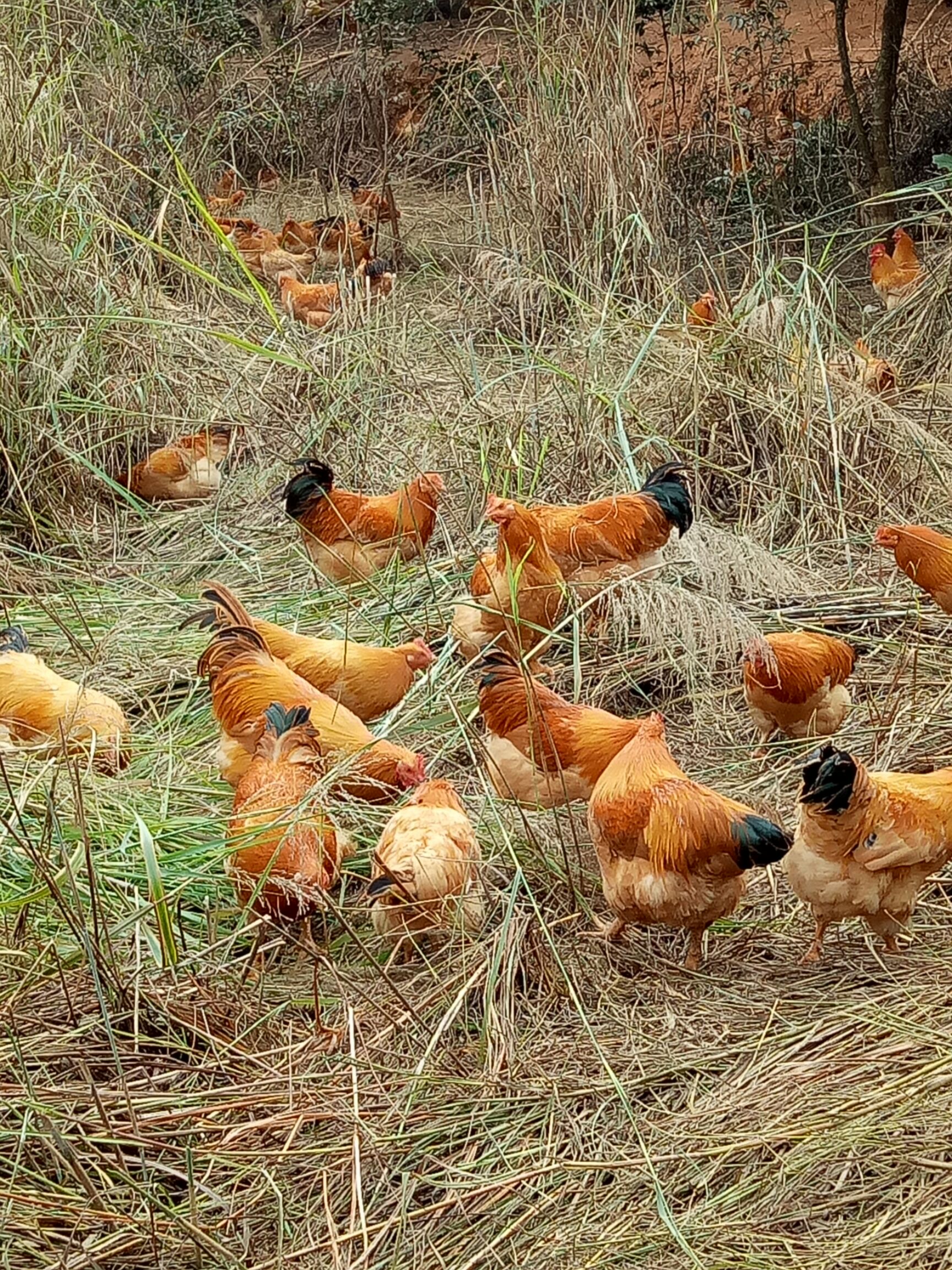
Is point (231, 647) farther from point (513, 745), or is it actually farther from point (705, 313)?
point (705, 313)

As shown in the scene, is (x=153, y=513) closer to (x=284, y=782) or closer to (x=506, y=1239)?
(x=284, y=782)

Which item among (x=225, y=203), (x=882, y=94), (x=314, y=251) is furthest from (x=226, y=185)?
(x=882, y=94)

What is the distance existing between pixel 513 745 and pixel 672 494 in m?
1.42

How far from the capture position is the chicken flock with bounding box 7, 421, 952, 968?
3385mm

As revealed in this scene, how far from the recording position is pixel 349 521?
553 cm

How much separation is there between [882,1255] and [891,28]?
7.07m

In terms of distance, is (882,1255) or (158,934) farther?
(158,934)

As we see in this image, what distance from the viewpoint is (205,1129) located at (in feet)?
9.52

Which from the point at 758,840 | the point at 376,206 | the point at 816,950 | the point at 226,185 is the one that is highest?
the point at 226,185

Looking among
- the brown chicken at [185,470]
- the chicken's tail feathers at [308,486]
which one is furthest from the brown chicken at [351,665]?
the brown chicken at [185,470]

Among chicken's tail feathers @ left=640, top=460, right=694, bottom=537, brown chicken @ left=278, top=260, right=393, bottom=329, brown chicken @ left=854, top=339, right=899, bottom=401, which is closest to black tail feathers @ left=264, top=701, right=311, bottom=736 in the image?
chicken's tail feathers @ left=640, top=460, right=694, bottom=537

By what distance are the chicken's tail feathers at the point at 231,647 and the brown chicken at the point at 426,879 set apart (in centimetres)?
96

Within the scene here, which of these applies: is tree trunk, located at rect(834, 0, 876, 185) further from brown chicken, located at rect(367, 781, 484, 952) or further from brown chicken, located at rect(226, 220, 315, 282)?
brown chicken, located at rect(367, 781, 484, 952)

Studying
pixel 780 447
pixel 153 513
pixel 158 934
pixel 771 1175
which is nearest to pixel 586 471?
pixel 780 447
